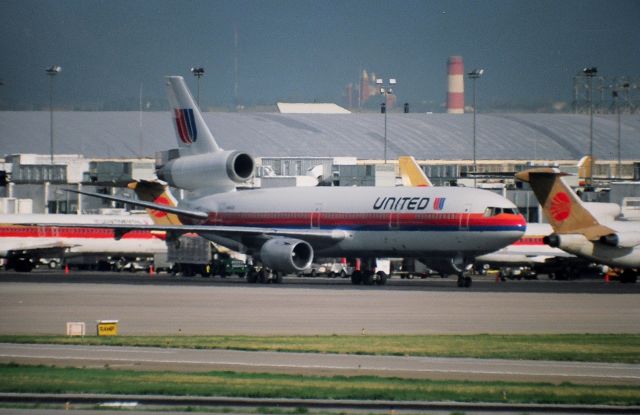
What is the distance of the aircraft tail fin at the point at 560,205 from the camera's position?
76.7 meters

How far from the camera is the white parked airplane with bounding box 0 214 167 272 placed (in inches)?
4173

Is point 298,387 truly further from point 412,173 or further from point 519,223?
point 412,173

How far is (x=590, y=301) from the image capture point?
5722 centimetres

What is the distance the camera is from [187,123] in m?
85.2

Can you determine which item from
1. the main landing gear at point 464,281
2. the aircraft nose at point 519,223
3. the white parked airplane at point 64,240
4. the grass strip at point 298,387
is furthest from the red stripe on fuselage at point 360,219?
the grass strip at point 298,387

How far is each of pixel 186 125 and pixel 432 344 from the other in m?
52.1

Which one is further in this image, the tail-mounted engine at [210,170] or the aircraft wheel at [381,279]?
the tail-mounted engine at [210,170]

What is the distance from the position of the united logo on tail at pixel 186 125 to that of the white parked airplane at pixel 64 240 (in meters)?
22.3

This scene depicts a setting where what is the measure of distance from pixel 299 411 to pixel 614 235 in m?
55.6

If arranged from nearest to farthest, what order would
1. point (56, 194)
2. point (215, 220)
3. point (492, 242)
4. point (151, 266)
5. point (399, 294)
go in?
point (399, 294) → point (492, 242) → point (215, 220) → point (151, 266) → point (56, 194)

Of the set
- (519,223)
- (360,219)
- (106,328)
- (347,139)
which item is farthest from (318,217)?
(347,139)

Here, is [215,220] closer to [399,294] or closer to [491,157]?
[399,294]

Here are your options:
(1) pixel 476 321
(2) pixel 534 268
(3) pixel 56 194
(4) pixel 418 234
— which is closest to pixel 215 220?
(4) pixel 418 234

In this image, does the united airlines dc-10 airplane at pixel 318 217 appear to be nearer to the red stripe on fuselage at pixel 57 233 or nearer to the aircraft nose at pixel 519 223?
the aircraft nose at pixel 519 223
